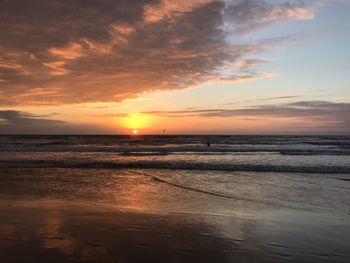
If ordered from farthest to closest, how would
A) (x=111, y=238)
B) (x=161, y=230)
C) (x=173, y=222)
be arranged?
(x=173, y=222) < (x=161, y=230) < (x=111, y=238)

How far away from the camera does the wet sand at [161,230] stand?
517 cm

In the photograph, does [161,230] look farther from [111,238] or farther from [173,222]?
[111,238]

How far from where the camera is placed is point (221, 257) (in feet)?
16.8

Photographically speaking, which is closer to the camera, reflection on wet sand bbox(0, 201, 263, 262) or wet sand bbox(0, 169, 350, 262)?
reflection on wet sand bbox(0, 201, 263, 262)

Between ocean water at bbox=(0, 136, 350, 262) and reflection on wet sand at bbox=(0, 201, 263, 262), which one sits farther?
ocean water at bbox=(0, 136, 350, 262)

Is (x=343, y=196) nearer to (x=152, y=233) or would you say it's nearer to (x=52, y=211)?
(x=152, y=233)

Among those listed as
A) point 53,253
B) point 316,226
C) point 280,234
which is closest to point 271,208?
point 316,226

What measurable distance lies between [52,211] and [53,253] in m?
3.04

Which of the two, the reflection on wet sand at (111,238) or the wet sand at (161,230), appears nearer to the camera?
the reflection on wet sand at (111,238)

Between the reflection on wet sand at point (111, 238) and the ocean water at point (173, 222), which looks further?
the ocean water at point (173, 222)

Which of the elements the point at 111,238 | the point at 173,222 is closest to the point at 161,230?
the point at 173,222

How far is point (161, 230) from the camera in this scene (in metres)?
6.50

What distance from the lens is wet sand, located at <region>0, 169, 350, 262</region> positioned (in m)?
5.17

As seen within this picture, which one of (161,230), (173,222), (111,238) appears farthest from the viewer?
(173,222)
